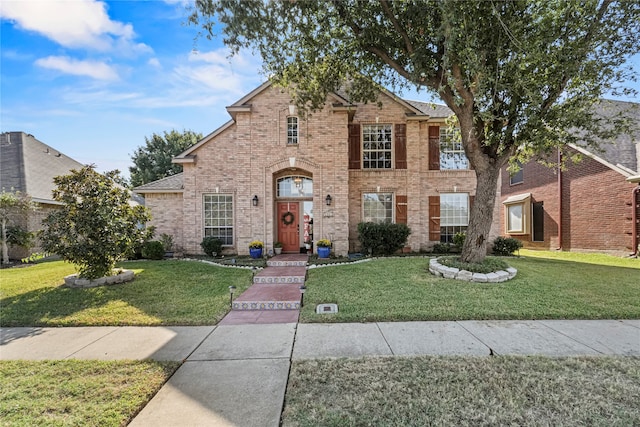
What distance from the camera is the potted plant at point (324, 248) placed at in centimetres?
1091

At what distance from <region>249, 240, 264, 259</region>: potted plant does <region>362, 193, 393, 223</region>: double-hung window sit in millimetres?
4779

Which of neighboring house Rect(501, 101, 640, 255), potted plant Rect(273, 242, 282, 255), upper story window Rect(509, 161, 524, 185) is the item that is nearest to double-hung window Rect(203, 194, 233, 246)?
potted plant Rect(273, 242, 282, 255)

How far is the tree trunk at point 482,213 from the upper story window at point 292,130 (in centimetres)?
692

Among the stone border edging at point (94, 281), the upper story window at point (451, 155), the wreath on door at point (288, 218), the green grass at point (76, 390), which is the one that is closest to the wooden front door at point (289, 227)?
the wreath on door at point (288, 218)

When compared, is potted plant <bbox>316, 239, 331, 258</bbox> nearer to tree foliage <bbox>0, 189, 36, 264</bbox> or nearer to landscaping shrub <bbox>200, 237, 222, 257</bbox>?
landscaping shrub <bbox>200, 237, 222, 257</bbox>

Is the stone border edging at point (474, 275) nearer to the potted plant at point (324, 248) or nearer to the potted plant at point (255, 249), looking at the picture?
the potted plant at point (324, 248)

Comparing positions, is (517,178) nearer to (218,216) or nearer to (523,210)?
(523,210)

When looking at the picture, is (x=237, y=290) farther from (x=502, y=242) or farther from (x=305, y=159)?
(x=502, y=242)

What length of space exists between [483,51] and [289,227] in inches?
351

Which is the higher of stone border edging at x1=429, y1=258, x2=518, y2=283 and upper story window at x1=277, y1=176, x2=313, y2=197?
upper story window at x1=277, y1=176, x2=313, y2=197

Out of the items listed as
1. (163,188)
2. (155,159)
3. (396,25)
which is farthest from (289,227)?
(155,159)

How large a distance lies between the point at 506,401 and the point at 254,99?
12.0 metres

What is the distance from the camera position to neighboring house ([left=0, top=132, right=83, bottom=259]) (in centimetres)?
1352

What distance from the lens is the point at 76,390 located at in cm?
302
